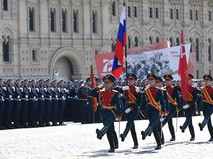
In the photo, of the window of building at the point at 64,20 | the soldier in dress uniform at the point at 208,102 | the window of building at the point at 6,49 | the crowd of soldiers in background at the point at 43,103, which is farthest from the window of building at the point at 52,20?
the soldier in dress uniform at the point at 208,102

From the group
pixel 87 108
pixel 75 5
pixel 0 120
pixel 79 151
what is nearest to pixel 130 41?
pixel 75 5

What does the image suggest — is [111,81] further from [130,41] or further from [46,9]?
[130,41]

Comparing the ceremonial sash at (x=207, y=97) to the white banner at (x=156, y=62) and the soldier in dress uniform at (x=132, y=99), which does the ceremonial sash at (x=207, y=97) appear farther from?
the white banner at (x=156, y=62)

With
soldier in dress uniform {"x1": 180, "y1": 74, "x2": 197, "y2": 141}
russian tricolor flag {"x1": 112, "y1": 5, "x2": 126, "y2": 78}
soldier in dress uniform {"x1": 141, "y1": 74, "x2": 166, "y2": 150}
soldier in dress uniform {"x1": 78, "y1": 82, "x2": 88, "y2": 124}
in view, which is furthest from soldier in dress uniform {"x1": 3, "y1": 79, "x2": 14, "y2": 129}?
soldier in dress uniform {"x1": 141, "y1": 74, "x2": 166, "y2": 150}

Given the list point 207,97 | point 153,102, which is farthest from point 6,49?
point 153,102

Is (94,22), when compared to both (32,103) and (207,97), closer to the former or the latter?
(32,103)

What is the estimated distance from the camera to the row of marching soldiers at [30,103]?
24.8 metres

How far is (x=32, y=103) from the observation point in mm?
25828

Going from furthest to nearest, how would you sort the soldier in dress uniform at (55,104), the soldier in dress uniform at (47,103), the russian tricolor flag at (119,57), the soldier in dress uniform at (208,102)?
the soldier in dress uniform at (55,104) < the soldier in dress uniform at (47,103) < the soldier in dress uniform at (208,102) < the russian tricolor flag at (119,57)

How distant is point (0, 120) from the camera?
24656mm

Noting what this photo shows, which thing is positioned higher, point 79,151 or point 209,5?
point 209,5

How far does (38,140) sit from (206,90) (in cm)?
501

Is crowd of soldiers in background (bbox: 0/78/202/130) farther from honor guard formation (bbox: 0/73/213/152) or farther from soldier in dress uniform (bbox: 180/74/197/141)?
soldier in dress uniform (bbox: 180/74/197/141)

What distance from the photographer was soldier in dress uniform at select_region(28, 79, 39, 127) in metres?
25.6
